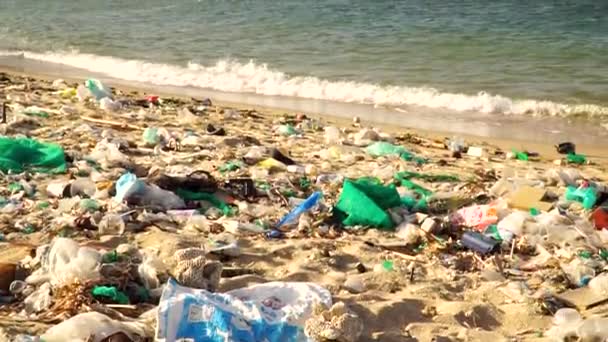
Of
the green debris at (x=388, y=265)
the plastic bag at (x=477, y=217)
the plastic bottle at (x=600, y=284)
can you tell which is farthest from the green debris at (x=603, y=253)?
the green debris at (x=388, y=265)

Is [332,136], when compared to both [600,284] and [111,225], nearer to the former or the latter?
[111,225]

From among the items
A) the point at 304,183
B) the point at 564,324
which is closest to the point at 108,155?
the point at 304,183

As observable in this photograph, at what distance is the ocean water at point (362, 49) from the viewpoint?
1162 cm

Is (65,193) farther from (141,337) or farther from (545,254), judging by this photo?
(545,254)

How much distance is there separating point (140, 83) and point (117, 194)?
8.49 meters

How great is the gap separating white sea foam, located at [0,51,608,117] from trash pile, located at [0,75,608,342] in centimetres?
253

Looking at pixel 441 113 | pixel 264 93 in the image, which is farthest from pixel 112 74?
pixel 441 113

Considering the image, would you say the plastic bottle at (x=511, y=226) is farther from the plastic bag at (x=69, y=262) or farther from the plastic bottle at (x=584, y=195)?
the plastic bag at (x=69, y=262)

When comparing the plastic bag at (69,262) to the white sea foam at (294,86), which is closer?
the plastic bag at (69,262)

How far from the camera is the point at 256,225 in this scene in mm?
5027

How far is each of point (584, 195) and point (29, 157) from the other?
458 centimetres

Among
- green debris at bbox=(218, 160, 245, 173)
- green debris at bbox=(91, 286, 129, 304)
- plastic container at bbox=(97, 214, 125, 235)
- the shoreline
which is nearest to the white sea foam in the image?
the shoreline

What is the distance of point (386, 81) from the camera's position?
12461 millimetres

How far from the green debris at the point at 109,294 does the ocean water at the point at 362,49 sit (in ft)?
25.7
